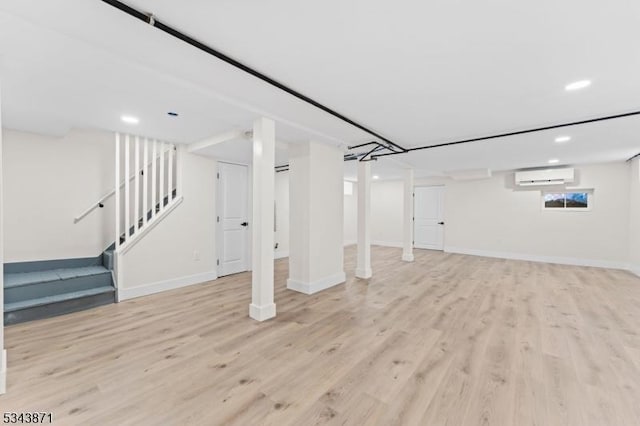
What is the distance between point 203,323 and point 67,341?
119cm

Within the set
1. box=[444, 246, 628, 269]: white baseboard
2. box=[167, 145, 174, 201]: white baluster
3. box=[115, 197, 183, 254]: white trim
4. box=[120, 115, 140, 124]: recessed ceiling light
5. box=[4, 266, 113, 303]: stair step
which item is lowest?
box=[444, 246, 628, 269]: white baseboard

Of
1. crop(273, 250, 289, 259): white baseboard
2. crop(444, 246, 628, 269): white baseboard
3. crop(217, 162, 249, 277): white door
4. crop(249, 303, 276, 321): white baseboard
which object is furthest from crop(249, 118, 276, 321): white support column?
crop(444, 246, 628, 269): white baseboard

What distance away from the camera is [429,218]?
8539 mm

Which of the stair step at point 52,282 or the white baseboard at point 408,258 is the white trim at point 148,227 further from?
the white baseboard at point 408,258

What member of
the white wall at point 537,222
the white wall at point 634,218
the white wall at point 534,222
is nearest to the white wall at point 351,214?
the white wall at point 534,222

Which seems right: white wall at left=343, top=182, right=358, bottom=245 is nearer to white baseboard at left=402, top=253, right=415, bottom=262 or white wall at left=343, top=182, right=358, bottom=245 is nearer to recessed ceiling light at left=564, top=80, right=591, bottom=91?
white baseboard at left=402, top=253, right=415, bottom=262

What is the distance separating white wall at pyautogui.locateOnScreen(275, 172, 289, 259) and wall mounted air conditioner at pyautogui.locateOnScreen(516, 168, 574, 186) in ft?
20.3

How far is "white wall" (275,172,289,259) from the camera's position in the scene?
21.7 ft

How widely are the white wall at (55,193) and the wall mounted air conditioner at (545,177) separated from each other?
9.03 metres

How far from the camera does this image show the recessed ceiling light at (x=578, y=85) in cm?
222

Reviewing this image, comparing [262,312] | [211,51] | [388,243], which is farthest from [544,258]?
[211,51]

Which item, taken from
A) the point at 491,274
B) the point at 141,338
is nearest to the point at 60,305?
the point at 141,338

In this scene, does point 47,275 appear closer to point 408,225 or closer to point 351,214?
point 408,225

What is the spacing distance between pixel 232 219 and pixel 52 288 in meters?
2.70
